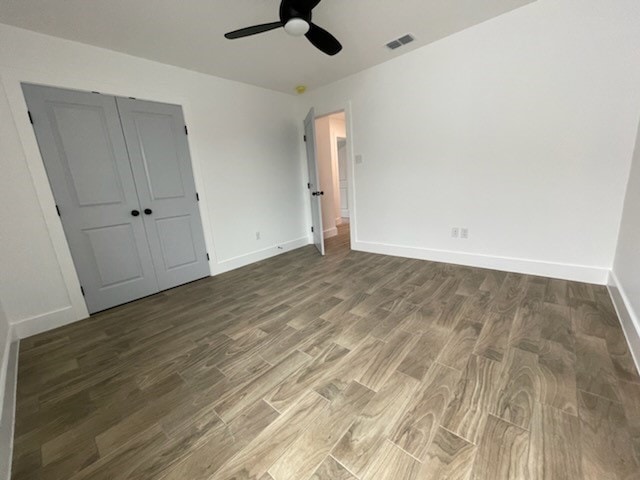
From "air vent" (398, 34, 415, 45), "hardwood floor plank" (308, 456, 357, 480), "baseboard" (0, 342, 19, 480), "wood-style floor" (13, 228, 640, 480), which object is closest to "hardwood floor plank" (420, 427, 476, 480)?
"wood-style floor" (13, 228, 640, 480)

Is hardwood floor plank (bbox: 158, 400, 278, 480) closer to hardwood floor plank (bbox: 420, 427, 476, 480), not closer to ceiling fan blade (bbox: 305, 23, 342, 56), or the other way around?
hardwood floor plank (bbox: 420, 427, 476, 480)

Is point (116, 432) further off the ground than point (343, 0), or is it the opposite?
point (343, 0)

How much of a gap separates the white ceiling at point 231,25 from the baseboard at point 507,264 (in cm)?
242

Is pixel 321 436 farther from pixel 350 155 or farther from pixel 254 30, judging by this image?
pixel 350 155

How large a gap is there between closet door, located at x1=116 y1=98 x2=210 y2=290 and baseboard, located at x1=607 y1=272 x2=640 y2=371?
155 inches

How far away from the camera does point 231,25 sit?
88.9 inches

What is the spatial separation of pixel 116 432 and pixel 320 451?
104 cm

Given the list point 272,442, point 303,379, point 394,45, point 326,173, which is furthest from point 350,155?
point 272,442

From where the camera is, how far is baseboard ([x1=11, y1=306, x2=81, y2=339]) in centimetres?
223

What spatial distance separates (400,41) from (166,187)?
10.1 feet

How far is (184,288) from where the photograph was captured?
311cm

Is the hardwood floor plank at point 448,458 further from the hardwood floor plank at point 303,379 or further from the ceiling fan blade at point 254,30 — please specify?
the ceiling fan blade at point 254,30

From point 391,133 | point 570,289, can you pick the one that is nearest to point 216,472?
point 570,289

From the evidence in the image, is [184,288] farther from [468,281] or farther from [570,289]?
[570,289]
